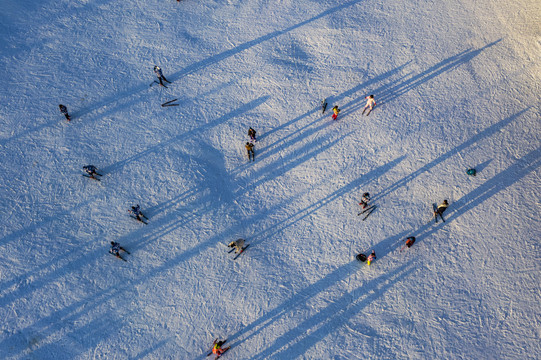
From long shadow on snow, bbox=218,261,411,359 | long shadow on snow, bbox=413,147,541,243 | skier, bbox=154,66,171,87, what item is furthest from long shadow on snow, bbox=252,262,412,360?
skier, bbox=154,66,171,87

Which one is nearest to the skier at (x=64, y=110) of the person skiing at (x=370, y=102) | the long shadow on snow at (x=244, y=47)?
the long shadow on snow at (x=244, y=47)

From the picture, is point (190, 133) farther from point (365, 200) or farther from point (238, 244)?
point (365, 200)

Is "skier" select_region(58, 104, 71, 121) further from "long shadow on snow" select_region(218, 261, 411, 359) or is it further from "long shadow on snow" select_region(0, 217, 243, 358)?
"long shadow on snow" select_region(218, 261, 411, 359)

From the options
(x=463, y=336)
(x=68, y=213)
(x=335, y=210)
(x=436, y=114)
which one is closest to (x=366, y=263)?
(x=335, y=210)

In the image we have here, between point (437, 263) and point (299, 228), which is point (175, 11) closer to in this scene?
point (299, 228)

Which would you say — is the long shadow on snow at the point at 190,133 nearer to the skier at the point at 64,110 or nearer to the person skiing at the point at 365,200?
the skier at the point at 64,110

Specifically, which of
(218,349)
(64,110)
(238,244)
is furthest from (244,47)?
(218,349)
